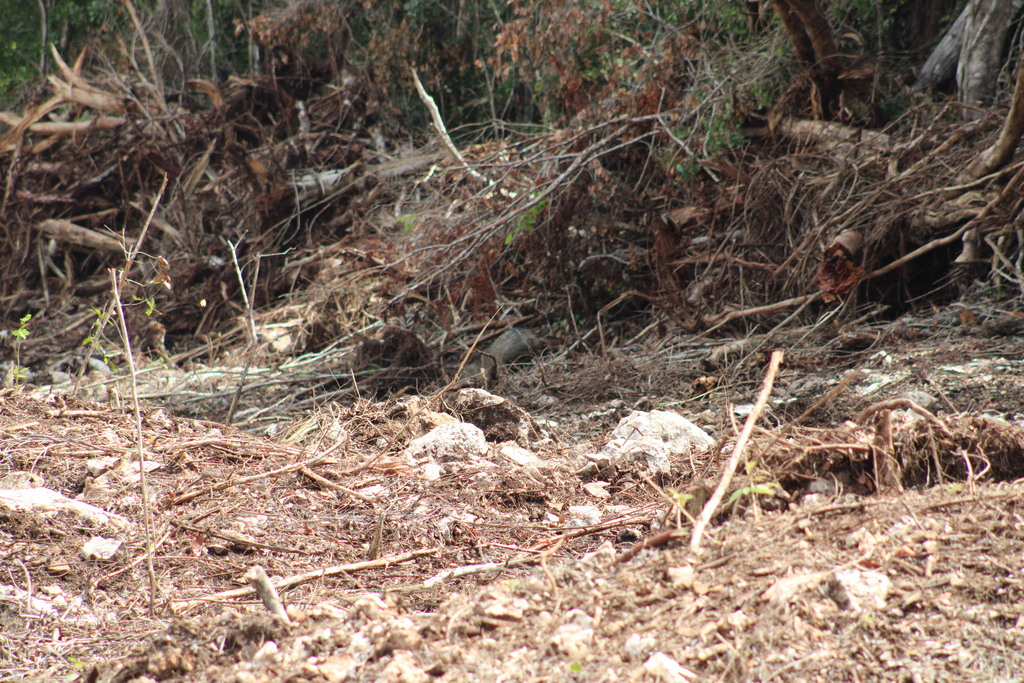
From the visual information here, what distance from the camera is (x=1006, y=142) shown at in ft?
15.4

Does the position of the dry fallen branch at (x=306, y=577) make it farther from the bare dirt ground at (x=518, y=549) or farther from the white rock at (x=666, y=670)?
the white rock at (x=666, y=670)

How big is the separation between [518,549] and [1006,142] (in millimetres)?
3983

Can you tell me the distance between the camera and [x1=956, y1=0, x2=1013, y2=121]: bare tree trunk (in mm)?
5668

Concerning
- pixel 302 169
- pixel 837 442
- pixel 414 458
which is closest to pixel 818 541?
pixel 837 442

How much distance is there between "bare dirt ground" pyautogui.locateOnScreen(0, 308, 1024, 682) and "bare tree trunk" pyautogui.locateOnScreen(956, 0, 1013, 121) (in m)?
2.39

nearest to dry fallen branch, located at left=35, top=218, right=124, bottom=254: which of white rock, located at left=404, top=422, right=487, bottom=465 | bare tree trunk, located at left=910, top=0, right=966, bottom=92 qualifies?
white rock, located at left=404, top=422, right=487, bottom=465

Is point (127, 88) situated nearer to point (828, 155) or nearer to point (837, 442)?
point (828, 155)

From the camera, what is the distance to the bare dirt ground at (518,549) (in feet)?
5.28

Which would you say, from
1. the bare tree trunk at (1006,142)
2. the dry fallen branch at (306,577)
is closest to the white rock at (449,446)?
the dry fallen branch at (306,577)

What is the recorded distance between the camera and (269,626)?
A: 1.82 metres

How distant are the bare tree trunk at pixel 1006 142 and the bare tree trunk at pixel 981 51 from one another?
91cm

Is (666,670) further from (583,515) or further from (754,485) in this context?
(583,515)

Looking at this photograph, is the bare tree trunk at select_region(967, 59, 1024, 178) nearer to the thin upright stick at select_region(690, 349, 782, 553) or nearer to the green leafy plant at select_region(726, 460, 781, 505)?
the green leafy plant at select_region(726, 460, 781, 505)

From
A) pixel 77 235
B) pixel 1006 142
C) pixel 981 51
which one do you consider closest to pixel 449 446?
pixel 1006 142
